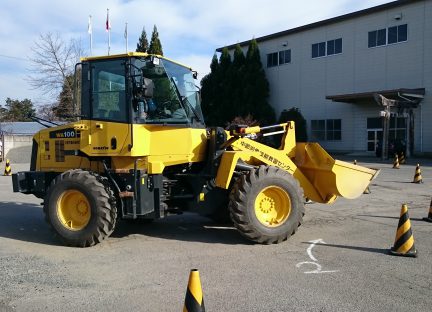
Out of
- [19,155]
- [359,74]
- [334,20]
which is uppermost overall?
[334,20]

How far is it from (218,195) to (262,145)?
3.84 feet

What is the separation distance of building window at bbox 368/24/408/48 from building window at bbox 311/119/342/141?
22.6 ft

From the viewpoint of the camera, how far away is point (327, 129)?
4069cm

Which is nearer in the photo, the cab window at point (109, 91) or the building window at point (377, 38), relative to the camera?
the cab window at point (109, 91)

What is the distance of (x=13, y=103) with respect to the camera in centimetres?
8338

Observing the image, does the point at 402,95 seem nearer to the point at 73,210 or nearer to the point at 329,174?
the point at 329,174

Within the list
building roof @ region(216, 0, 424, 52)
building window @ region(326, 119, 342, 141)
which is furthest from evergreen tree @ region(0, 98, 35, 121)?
building window @ region(326, 119, 342, 141)

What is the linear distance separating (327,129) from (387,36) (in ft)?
30.0

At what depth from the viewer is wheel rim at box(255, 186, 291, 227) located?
7668mm

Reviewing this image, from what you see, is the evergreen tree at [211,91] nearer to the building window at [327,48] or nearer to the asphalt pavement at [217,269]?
the building window at [327,48]

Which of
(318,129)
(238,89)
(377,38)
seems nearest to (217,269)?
(377,38)

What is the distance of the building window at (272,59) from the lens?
4534 cm

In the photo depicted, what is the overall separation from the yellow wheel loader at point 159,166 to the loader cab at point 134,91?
17 mm

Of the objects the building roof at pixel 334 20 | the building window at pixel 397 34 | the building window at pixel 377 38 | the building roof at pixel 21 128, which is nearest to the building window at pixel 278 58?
the building roof at pixel 334 20
